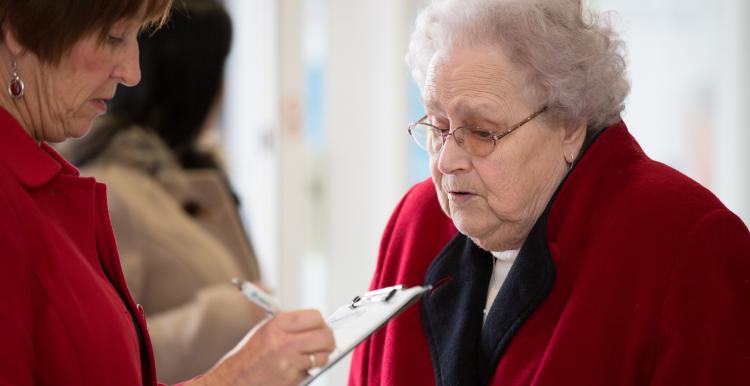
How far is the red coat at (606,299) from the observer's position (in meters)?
1.29

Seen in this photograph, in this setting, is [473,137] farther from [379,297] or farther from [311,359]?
[311,359]

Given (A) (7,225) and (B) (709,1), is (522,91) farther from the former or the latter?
(B) (709,1)

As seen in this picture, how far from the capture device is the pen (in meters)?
1.23

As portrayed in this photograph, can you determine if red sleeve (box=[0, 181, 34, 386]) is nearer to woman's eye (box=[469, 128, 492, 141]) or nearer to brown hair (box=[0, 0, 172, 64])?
brown hair (box=[0, 0, 172, 64])

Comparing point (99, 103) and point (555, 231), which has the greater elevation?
point (99, 103)

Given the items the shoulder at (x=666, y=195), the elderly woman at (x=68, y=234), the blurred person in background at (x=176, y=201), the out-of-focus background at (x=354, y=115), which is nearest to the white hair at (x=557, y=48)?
the shoulder at (x=666, y=195)

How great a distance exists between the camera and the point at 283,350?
1.26 metres

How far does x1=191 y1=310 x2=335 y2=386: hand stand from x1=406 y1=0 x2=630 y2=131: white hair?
0.54m

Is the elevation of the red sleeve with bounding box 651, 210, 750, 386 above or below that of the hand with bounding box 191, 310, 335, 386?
above

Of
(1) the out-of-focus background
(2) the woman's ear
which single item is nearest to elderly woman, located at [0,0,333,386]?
(2) the woman's ear

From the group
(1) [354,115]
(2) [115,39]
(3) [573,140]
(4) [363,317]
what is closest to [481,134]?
(3) [573,140]

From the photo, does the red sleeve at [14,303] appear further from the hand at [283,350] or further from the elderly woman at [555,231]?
the elderly woman at [555,231]

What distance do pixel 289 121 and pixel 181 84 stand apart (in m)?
1.75

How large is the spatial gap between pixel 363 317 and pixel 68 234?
435 mm
